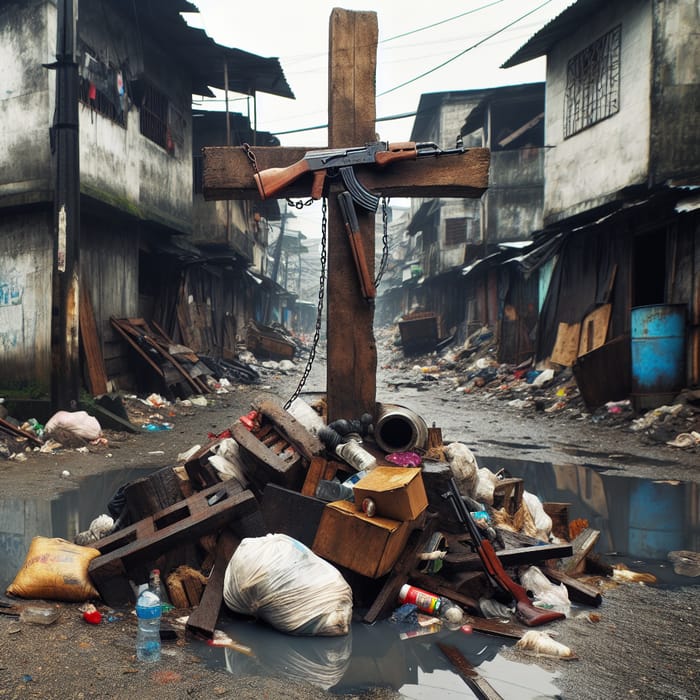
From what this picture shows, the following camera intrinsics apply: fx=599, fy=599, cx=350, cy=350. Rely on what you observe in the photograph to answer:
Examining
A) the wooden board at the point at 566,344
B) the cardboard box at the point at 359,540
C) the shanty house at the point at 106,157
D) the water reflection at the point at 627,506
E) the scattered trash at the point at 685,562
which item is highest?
the shanty house at the point at 106,157

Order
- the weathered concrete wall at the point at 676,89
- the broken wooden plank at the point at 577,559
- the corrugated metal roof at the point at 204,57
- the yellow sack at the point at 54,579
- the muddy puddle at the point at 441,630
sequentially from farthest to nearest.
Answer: the corrugated metal roof at the point at 204,57 → the weathered concrete wall at the point at 676,89 → the broken wooden plank at the point at 577,559 → the yellow sack at the point at 54,579 → the muddy puddle at the point at 441,630

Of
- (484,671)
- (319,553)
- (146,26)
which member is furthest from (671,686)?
(146,26)

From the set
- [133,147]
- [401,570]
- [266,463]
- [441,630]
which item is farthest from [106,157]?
[441,630]

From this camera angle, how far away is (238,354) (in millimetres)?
21828

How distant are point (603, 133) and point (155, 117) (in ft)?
31.9

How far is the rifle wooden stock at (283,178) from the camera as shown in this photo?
3.96 meters

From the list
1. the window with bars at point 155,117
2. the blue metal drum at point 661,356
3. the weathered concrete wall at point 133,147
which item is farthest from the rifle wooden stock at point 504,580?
the window with bars at point 155,117

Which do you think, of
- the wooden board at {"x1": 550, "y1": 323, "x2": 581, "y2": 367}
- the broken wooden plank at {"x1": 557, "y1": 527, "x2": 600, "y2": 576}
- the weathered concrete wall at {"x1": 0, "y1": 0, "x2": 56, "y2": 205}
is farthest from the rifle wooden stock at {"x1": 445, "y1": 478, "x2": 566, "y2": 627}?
the wooden board at {"x1": 550, "y1": 323, "x2": 581, "y2": 367}

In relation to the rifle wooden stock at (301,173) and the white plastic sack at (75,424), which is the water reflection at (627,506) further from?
the white plastic sack at (75,424)

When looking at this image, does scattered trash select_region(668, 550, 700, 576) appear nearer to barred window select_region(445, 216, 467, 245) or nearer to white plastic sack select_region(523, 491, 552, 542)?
white plastic sack select_region(523, 491, 552, 542)

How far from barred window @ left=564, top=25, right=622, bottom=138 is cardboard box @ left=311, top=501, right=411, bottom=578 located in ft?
40.0

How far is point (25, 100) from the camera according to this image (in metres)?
9.62

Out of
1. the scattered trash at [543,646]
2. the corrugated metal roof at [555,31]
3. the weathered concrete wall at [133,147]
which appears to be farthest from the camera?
the corrugated metal roof at [555,31]

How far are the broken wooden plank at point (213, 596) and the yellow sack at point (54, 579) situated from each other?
626mm
